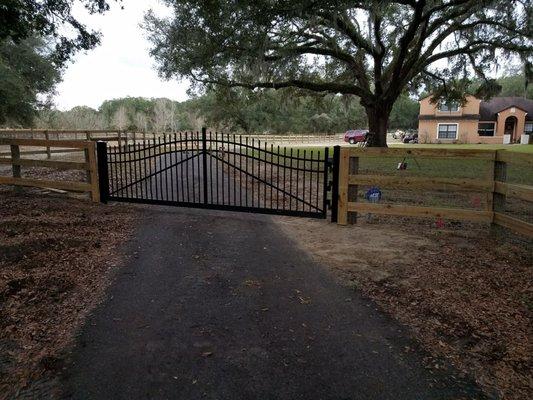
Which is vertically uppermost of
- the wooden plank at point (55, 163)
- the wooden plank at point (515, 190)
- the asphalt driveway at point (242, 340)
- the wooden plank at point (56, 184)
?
the wooden plank at point (55, 163)

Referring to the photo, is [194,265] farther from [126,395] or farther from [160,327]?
[126,395]

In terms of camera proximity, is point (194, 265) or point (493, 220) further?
point (493, 220)

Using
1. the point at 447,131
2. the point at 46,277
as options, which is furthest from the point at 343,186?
the point at 447,131

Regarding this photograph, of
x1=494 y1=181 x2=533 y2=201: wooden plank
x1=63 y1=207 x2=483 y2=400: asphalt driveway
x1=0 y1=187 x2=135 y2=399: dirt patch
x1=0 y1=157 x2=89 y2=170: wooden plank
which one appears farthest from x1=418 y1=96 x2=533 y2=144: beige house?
x1=63 y1=207 x2=483 y2=400: asphalt driveway

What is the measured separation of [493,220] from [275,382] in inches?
199

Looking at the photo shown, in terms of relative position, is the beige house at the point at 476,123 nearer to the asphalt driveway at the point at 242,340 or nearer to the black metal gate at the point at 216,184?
the black metal gate at the point at 216,184

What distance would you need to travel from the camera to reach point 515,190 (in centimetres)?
584

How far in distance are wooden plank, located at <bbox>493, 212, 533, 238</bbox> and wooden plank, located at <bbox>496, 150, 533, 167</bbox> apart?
32.6 inches

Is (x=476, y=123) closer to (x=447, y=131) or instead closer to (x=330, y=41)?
(x=447, y=131)

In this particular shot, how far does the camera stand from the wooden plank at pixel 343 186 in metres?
7.09

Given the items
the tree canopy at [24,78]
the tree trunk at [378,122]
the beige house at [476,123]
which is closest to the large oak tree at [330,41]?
the tree trunk at [378,122]

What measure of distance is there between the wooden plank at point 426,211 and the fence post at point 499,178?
152 millimetres

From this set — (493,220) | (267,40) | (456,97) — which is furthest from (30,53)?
(493,220)

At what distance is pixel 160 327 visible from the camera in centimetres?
368
